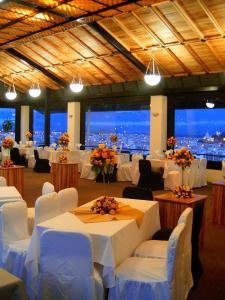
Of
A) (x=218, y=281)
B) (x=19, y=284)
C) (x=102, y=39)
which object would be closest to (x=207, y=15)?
(x=102, y=39)

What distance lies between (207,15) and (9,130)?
43.2 feet

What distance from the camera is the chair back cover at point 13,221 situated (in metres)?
3.79

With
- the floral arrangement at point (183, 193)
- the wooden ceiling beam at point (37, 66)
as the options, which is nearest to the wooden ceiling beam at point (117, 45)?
the wooden ceiling beam at point (37, 66)

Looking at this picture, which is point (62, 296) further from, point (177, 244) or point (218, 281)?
point (218, 281)

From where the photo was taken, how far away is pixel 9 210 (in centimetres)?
382

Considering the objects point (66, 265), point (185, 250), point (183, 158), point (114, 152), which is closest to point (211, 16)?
point (183, 158)

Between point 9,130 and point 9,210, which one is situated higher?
point 9,130

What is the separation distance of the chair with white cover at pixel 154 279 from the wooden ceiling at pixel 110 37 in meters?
4.52

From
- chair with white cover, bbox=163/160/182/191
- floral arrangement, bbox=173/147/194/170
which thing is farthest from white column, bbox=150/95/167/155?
floral arrangement, bbox=173/147/194/170

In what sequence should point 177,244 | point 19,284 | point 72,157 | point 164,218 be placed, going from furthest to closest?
1. point 72,157
2. point 164,218
3. point 177,244
4. point 19,284

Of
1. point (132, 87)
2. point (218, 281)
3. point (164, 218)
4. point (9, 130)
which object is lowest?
point (218, 281)

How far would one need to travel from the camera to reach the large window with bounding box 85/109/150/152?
1438 centimetres

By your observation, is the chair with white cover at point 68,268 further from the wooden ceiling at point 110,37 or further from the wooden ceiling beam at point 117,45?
the wooden ceiling beam at point 117,45

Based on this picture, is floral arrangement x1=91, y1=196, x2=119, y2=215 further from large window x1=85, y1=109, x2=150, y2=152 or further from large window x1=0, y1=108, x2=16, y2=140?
large window x1=0, y1=108, x2=16, y2=140
